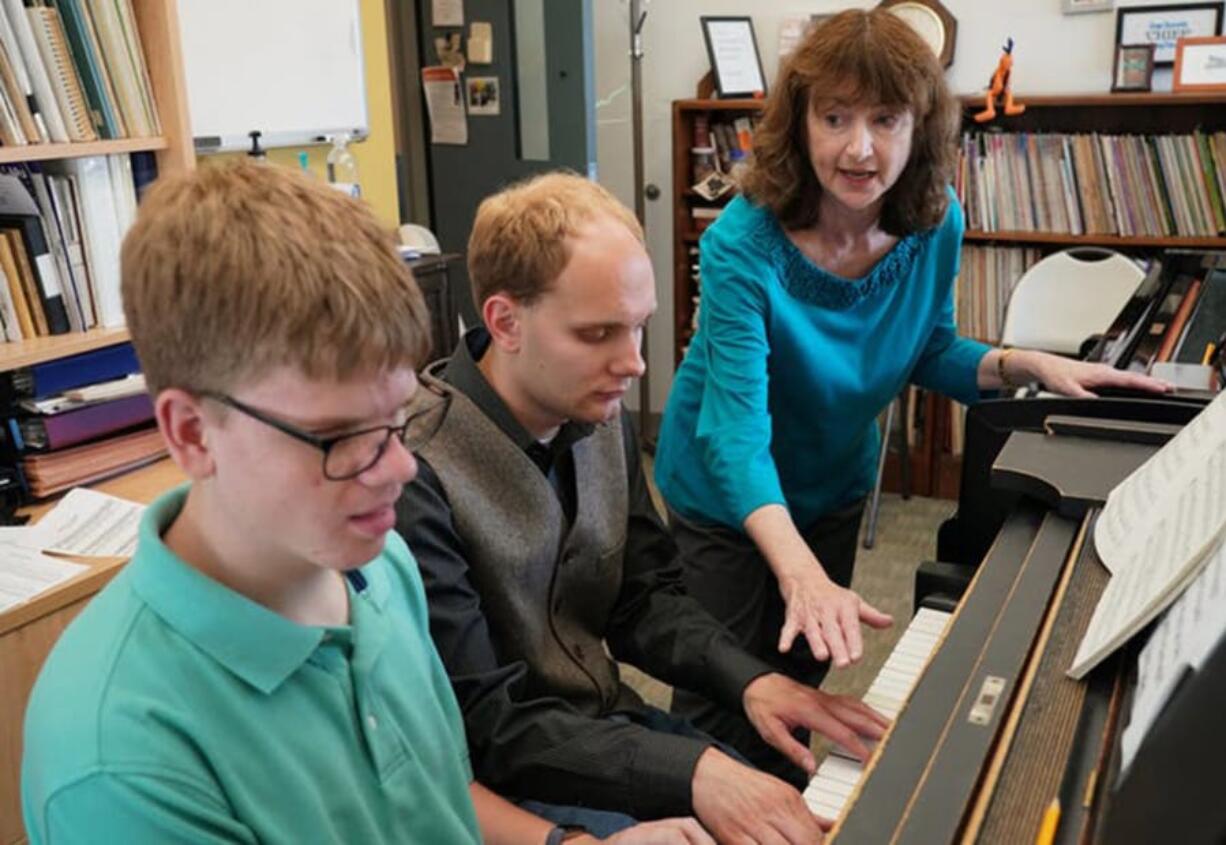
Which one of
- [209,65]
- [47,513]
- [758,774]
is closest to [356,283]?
[758,774]

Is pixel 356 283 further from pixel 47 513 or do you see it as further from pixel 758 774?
pixel 47 513

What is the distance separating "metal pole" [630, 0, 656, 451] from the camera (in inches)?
153

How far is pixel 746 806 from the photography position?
1.13 meters

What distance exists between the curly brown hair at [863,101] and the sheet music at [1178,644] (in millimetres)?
918

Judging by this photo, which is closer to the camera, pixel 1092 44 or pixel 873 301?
pixel 873 301

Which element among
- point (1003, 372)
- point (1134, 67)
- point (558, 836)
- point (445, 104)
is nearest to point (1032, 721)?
point (558, 836)

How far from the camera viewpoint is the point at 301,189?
82 centimetres

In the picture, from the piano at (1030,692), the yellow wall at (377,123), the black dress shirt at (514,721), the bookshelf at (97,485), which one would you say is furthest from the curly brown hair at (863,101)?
the yellow wall at (377,123)

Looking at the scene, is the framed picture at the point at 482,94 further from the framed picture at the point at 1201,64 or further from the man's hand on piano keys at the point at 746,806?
the man's hand on piano keys at the point at 746,806

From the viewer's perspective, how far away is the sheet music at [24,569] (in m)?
1.70

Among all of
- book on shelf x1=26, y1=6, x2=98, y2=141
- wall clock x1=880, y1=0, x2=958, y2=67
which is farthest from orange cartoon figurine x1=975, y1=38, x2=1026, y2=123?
book on shelf x1=26, y1=6, x2=98, y2=141

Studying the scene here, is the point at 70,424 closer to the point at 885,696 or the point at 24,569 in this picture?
the point at 24,569

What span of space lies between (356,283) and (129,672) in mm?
304

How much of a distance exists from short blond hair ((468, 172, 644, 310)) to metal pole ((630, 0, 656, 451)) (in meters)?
2.41
